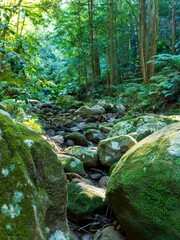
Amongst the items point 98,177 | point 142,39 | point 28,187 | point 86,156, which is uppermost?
point 142,39

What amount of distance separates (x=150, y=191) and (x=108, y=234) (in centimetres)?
52

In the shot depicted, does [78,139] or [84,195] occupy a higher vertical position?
[84,195]

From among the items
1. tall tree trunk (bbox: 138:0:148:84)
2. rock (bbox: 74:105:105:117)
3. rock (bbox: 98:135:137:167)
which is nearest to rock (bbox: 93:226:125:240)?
rock (bbox: 98:135:137:167)

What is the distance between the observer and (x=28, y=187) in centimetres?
138

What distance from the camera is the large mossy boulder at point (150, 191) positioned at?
1.91 m

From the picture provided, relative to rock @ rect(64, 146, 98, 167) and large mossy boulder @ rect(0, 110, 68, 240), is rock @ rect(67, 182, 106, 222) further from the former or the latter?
rock @ rect(64, 146, 98, 167)

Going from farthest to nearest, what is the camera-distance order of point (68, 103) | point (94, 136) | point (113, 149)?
1. point (68, 103)
2. point (94, 136)
3. point (113, 149)

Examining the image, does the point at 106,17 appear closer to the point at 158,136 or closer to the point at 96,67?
the point at 96,67

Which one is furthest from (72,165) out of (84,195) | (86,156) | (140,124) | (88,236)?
(140,124)

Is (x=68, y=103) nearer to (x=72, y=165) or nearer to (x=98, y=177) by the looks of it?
(x=98, y=177)

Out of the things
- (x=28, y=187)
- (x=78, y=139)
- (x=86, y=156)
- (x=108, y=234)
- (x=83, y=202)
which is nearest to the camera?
(x=28, y=187)

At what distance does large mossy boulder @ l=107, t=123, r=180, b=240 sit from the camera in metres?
1.91

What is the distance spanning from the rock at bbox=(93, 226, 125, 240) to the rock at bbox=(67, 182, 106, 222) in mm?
230

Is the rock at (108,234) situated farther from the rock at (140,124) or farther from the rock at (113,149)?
the rock at (140,124)
